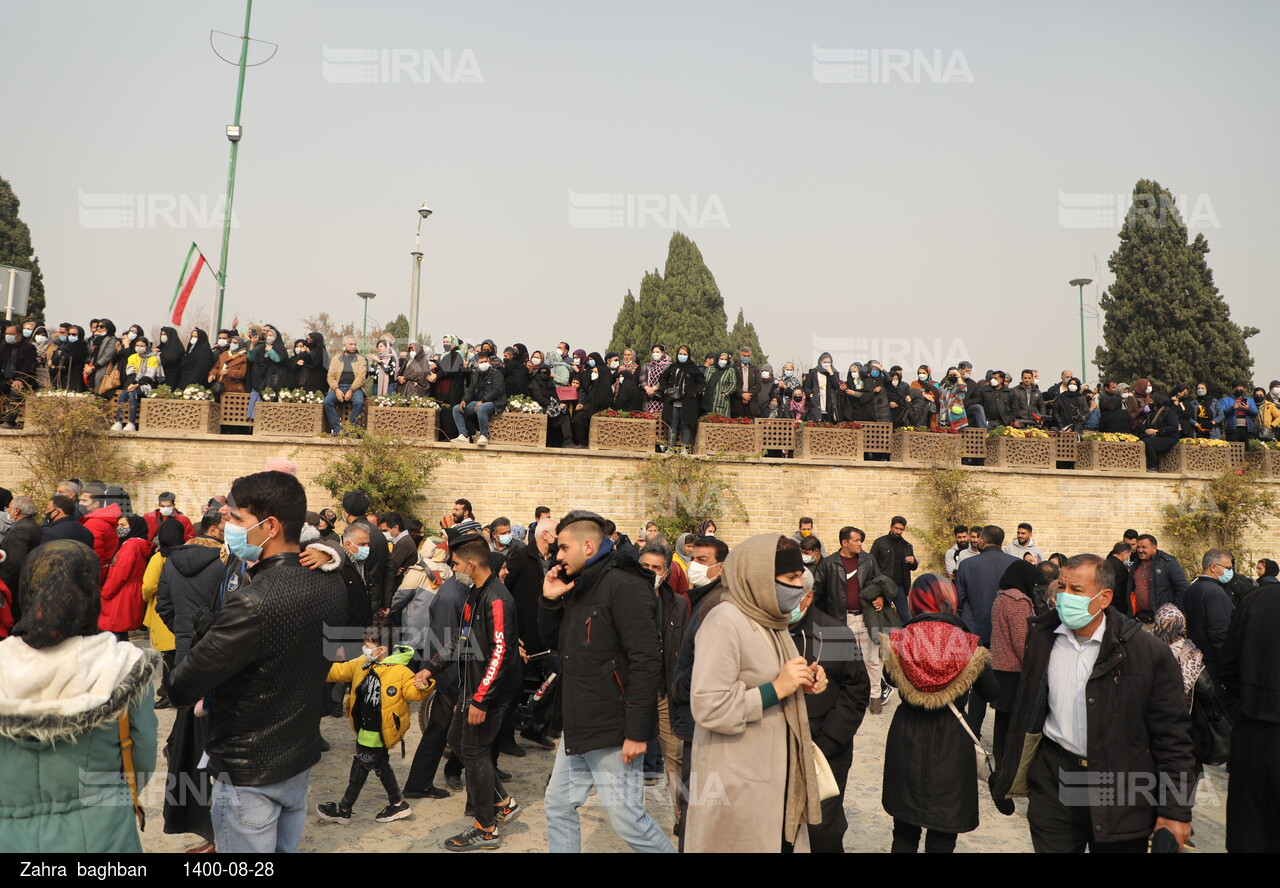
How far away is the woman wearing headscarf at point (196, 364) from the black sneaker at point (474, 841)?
13.4m

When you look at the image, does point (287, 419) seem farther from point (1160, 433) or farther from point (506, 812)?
point (1160, 433)

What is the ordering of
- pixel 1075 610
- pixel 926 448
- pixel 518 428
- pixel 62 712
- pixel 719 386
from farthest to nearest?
1. pixel 926 448
2. pixel 719 386
3. pixel 518 428
4. pixel 1075 610
5. pixel 62 712

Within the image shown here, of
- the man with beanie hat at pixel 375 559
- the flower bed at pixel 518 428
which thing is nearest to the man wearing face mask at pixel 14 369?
the flower bed at pixel 518 428

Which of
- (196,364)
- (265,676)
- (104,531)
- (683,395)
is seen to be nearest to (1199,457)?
(683,395)

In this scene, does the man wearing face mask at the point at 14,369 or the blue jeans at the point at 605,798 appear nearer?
the blue jeans at the point at 605,798

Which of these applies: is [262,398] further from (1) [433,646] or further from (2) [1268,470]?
(2) [1268,470]

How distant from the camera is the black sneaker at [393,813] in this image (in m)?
5.64

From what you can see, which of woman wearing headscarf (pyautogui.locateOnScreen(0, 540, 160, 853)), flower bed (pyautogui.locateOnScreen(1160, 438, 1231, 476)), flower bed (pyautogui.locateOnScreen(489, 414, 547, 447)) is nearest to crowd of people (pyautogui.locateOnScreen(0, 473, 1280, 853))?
woman wearing headscarf (pyautogui.locateOnScreen(0, 540, 160, 853))

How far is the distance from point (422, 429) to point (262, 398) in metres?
2.94

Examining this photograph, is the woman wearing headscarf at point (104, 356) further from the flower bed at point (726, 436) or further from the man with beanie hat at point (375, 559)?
the flower bed at point (726, 436)

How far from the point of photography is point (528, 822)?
570 cm

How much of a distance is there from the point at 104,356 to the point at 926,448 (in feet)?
51.1

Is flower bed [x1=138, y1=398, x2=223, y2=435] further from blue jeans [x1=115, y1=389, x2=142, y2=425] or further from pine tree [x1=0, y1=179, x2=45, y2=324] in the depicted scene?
pine tree [x1=0, y1=179, x2=45, y2=324]
